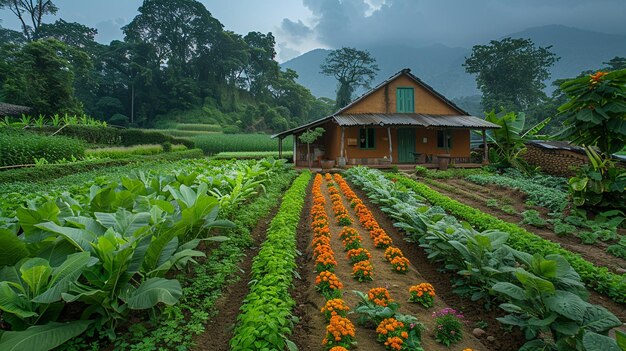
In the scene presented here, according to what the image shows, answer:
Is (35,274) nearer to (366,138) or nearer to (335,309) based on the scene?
(335,309)

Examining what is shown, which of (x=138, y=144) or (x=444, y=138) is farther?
(x=138, y=144)

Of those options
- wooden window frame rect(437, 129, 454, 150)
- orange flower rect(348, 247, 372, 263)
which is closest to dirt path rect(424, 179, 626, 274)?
orange flower rect(348, 247, 372, 263)

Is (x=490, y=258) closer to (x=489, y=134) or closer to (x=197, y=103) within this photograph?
(x=489, y=134)

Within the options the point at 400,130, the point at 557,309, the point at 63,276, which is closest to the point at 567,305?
the point at 557,309

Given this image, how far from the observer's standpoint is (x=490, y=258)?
11.4ft

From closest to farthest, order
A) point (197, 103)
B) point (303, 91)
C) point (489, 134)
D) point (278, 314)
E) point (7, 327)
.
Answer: point (7, 327)
point (278, 314)
point (489, 134)
point (197, 103)
point (303, 91)

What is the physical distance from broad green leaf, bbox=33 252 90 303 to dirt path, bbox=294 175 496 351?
1.85 m

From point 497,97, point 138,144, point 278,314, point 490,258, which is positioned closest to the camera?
point 278,314

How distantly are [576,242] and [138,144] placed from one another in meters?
26.6

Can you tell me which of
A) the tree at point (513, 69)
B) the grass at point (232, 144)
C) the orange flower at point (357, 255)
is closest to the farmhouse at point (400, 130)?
the grass at point (232, 144)

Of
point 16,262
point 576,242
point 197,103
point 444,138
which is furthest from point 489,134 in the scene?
point 197,103

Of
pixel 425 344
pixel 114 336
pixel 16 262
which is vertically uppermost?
pixel 16 262

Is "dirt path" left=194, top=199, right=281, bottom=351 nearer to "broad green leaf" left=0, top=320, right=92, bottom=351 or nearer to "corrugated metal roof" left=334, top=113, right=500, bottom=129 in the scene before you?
"broad green leaf" left=0, top=320, right=92, bottom=351

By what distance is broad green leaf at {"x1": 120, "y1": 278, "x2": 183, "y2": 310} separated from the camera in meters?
2.45
